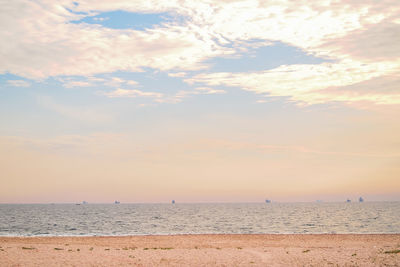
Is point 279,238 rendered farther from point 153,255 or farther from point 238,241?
point 153,255

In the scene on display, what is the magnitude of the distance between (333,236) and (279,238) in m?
8.12

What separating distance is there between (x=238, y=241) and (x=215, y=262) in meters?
18.7

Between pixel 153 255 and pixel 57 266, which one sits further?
pixel 153 255

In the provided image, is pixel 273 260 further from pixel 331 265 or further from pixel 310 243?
pixel 310 243

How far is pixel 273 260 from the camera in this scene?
104 feet

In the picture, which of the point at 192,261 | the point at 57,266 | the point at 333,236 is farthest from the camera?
the point at 333,236

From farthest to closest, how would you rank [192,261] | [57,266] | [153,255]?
[153,255] < [192,261] < [57,266]

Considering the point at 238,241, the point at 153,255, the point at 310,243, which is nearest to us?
the point at 153,255

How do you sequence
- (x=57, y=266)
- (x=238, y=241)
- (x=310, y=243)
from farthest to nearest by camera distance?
(x=238, y=241), (x=310, y=243), (x=57, y=266)

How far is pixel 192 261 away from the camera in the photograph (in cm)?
3078

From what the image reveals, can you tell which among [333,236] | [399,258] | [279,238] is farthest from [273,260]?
[333,236]

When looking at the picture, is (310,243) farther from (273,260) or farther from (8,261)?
(8,261)

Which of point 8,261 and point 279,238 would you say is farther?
point 279,238

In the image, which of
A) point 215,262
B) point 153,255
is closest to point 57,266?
point 153,255
